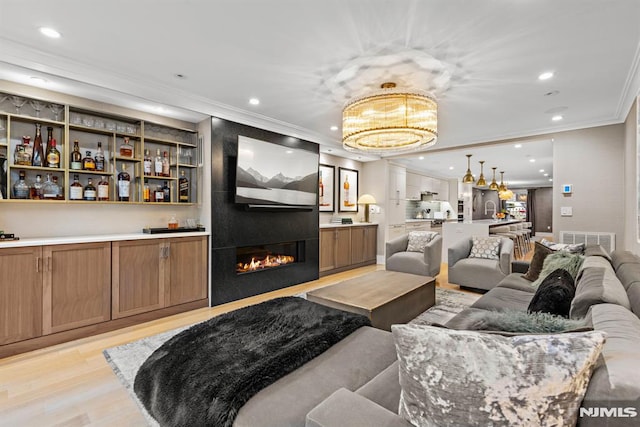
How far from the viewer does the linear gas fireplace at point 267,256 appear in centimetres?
449

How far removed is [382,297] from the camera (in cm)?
297

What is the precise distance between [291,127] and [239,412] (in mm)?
4123

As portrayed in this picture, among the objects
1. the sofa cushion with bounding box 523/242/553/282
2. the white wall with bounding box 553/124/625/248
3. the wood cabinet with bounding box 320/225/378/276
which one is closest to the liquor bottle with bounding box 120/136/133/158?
the wood cabinet with bounding box 320/225/378/276

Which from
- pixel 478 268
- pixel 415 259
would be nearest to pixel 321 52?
pixel 415 259

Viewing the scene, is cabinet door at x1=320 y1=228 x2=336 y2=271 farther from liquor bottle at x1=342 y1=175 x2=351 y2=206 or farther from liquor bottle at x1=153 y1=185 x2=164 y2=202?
liquor bottle at x1=153 y1=185 x2=164 y2=202

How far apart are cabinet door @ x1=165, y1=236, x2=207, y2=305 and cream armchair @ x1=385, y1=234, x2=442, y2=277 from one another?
3.05 meters

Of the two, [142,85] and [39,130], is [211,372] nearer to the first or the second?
[142,85]

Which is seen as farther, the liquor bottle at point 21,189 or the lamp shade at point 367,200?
the lamp shade at point 367,200

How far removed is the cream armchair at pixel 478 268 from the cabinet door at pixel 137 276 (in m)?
4.09

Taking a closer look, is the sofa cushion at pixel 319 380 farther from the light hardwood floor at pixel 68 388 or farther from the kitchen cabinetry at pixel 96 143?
the kitchen cabinetry at pixel 96 143

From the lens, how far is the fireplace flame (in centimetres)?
446

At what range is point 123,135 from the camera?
3.53m

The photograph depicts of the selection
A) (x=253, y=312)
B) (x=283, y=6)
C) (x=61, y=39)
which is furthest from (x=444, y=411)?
→ (x=61, y=39)

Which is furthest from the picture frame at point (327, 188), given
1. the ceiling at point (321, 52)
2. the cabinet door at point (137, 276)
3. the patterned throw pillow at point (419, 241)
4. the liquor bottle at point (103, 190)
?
the liquor bottle at point (103, 190)
